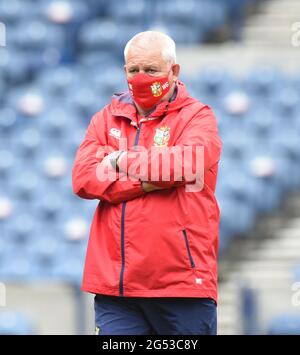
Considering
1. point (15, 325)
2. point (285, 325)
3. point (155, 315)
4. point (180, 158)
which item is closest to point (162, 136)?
point (180, 158)

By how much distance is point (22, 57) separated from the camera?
7.12 metres

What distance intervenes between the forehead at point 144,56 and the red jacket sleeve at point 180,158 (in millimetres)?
189

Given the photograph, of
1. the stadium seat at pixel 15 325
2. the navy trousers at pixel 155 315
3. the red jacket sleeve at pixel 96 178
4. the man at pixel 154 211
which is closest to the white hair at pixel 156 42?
the man at pixel 154 211

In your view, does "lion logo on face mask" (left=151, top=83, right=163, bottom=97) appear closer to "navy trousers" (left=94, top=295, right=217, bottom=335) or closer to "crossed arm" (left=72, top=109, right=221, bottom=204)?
"crossed arm" (left=72, top=109, right=221, bottom=204)

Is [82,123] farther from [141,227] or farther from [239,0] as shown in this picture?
[141,227]

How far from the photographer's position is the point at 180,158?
2.56m

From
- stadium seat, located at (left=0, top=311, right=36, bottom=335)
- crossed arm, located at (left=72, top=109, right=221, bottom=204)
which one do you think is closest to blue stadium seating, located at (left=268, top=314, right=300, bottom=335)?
stadium seat, located at (left=0, top=311, right=36, bottom=335)

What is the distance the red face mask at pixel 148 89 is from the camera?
2.58 meters

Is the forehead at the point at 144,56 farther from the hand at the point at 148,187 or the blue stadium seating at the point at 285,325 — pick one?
the blue stadium seating at the point at 285,325

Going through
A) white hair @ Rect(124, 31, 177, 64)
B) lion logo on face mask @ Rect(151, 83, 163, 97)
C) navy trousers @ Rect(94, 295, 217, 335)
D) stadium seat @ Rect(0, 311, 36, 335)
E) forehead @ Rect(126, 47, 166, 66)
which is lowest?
stadium seat @ Rect(0, 311, 36, 335)

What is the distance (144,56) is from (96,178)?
13.7 inches

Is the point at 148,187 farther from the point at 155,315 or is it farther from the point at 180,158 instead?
the point at 155,315

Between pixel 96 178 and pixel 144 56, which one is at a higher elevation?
pixel 144 56

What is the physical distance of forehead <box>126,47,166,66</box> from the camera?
2576mm
